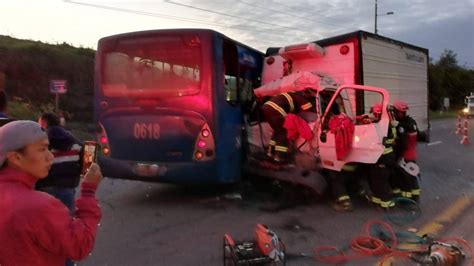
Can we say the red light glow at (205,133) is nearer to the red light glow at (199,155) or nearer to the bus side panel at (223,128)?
the bus side panel at (223,128)

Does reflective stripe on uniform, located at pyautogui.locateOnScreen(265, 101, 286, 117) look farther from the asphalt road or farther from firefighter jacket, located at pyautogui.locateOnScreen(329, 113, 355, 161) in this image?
the asphalt road

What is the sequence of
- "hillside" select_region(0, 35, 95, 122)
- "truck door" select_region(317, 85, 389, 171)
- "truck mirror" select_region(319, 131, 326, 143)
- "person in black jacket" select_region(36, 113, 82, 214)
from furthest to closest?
"hillside" select_region(0, 35, 95, 122)
"truck mirror" select_region(319, 131, 326, 143)
"truck door" select_region(317, 85, 389, 171)
"person in black jacket" select_region(36, 113, 82, 214)

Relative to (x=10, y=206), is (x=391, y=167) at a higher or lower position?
lower

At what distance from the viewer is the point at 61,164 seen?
390cm

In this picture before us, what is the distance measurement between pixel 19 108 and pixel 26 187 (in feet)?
61.1

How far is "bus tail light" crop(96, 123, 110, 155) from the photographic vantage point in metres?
6.89

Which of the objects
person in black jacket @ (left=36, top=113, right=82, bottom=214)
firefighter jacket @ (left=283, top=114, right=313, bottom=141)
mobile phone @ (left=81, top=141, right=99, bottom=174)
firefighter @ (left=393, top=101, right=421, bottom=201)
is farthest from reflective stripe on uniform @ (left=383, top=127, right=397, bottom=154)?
mobile phone @ (left=81, top=141, right=99, bottom=174)

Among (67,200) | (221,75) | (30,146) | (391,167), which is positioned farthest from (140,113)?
(30,146)

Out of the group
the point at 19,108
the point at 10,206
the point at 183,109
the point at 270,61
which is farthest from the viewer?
the point at 19,108

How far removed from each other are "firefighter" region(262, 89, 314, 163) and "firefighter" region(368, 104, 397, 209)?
105cm

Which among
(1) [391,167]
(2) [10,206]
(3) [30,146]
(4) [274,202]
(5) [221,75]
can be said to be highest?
(5) [221,75]

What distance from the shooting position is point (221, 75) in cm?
654

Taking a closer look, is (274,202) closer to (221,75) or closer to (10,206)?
(221,75)

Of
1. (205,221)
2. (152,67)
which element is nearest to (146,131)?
(152,67)
